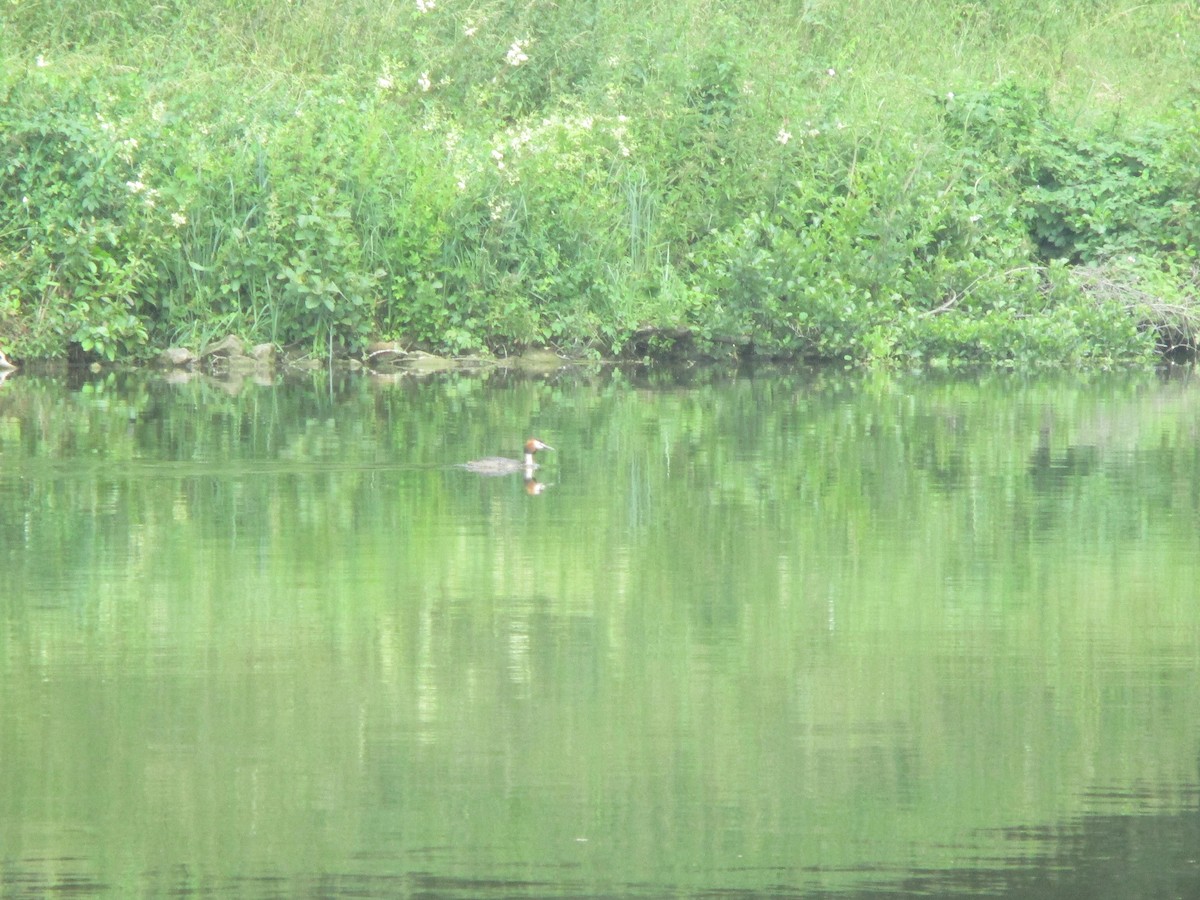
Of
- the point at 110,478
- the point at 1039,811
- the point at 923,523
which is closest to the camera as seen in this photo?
the point at 1039,811

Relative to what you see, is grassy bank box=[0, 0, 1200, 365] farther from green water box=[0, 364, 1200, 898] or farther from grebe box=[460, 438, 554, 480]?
grebe box=[460, 438, 554, 480]

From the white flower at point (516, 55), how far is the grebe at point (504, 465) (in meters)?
11.0

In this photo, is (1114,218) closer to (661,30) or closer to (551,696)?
(661,30)

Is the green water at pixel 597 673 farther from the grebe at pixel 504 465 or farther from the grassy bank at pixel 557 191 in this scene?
the grassy bank at pixel 557 191

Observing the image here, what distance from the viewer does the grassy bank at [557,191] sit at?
21031 mm

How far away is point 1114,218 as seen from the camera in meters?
23.8

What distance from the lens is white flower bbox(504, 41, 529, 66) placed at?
2378 centimetres

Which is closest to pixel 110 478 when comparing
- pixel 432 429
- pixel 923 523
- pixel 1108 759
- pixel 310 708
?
pixel 432 429

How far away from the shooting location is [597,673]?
7.76 m

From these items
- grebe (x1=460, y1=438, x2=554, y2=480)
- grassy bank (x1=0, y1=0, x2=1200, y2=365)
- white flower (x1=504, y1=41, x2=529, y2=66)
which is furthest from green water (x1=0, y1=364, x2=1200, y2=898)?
white flower (x1=504, y1=41, x2=529, y2=66)

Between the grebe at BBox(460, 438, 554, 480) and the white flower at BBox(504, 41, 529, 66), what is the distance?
36.2 feet

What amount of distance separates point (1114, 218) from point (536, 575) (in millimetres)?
15633

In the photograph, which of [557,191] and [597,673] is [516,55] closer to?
[557,191]

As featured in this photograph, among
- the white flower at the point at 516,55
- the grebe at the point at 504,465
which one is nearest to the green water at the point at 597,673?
the grebe at the point at 504,465
